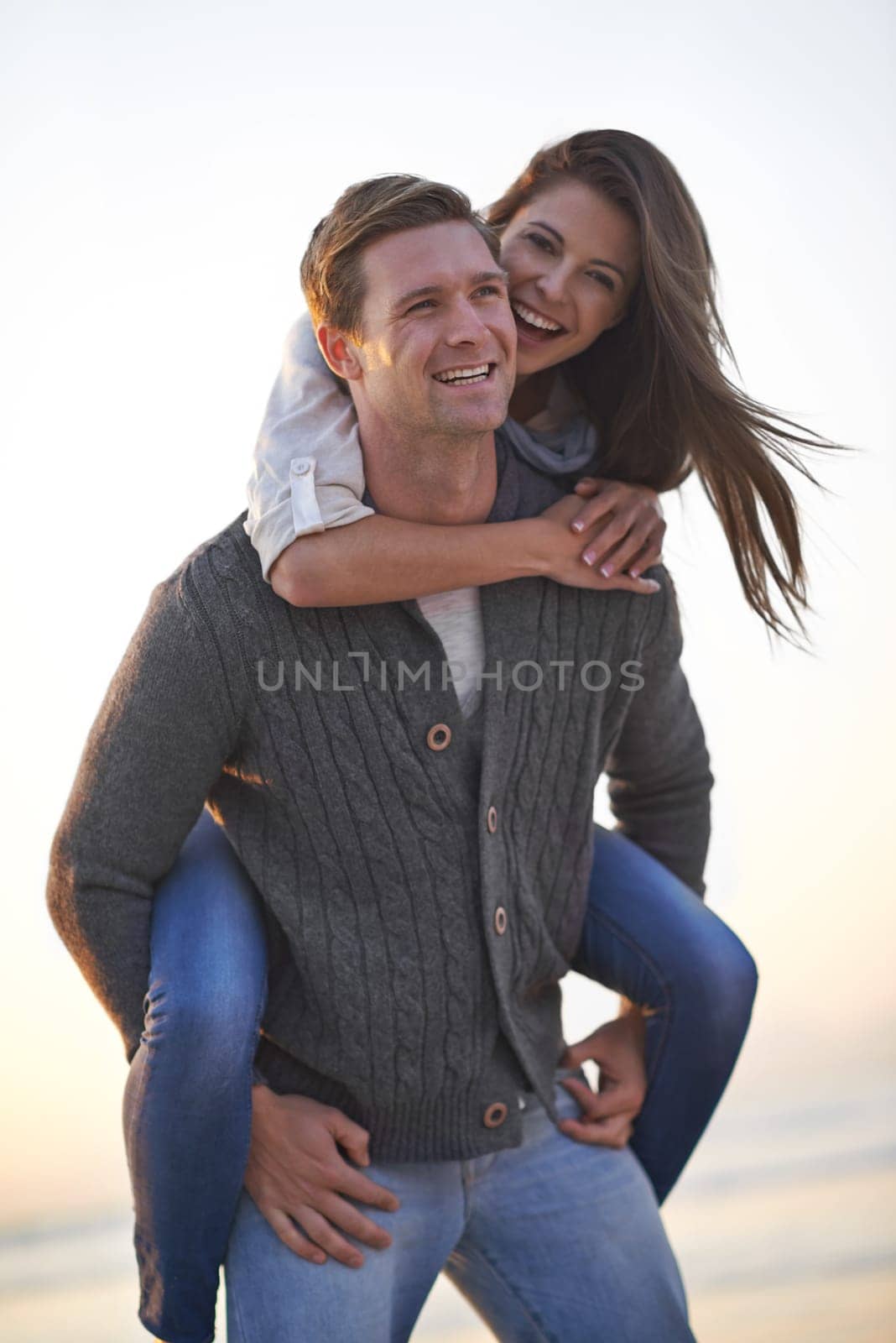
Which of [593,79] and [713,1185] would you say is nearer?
[593,79]

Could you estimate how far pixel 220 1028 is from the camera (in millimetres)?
1455

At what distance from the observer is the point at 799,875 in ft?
9.71

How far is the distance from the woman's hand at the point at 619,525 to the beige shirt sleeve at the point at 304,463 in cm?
27

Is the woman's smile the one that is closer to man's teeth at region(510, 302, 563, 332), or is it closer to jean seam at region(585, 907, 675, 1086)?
man's teeth at region(510, 302, 563, 332)

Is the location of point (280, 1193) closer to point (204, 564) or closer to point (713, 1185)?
point (204, 564)

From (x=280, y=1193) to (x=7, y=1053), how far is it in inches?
52.2

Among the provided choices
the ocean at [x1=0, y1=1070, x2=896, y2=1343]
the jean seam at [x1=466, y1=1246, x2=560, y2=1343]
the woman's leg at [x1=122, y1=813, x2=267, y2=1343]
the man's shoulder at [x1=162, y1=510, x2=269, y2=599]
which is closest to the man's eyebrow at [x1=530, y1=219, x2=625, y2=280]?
the man's shoulder at [x1=162, y1=510, x2=269, y2=599]

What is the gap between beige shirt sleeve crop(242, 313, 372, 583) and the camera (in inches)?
57.2

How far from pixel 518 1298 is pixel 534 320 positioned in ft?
3.77

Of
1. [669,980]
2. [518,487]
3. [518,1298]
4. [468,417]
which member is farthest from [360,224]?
[518,1298]

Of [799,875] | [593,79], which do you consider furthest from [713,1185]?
[593,79]

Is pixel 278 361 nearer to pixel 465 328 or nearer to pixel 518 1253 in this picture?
pixel 465 328

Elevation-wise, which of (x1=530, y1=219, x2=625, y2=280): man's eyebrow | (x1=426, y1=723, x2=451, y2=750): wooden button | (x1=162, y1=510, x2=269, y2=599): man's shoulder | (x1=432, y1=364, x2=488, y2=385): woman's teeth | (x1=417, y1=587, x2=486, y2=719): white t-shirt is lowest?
(x1=426, y1=723, x2=451, y2=750): wooden button

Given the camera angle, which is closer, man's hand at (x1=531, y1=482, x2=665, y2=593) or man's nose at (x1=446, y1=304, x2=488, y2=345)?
man's nose at (x1=446, y1=304, x2=488, y2=345)
